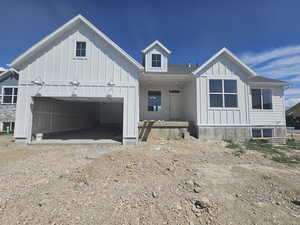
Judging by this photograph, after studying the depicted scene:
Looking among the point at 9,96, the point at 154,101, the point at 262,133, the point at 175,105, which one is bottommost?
the point at 262,133

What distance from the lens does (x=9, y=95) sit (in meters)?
13.9

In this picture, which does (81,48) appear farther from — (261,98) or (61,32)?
(261,98)

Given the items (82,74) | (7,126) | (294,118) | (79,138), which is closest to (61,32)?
(82,74)

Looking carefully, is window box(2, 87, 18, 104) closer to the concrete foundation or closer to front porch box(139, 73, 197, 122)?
front porch box(139, 73, 197, 122)

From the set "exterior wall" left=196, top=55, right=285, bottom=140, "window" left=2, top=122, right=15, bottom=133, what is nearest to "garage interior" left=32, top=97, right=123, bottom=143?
"exterior wall" left=196, top=55, right=285, bottom=140

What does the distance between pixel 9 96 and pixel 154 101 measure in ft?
46.2

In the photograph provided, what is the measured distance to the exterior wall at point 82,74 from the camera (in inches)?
325

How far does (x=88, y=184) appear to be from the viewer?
356 centimetres

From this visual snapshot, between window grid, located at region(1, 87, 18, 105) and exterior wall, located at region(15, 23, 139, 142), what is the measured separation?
803cm

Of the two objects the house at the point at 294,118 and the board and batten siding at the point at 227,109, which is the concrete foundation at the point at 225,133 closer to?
the board and batten siding at the point at 227,109

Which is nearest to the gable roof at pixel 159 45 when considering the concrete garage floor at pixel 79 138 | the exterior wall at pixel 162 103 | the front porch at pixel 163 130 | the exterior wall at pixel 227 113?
the exterior wall at pixel 162 103

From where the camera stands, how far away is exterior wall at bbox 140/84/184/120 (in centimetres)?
1193

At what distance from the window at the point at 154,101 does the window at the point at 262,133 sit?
692cm

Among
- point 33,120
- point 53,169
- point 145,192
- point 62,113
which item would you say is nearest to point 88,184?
point 145,192
